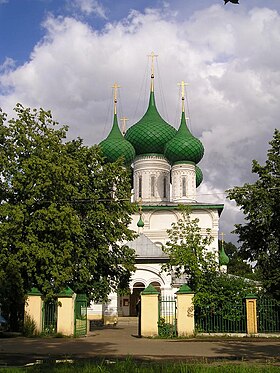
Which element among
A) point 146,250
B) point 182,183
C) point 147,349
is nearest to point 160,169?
point 182,183

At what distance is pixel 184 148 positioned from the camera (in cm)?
4003

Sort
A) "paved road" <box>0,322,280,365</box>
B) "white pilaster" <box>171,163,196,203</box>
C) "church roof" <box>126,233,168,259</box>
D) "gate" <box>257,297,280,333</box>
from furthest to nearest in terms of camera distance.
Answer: "white pilaster" <box>171,163,196,203</box>
"church roof" <box>126,233,168,259</box>
"gate" <box>257,297,280,333</box>
"paved road" <box>0,322,280,365</box>

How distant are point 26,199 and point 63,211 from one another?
183cm

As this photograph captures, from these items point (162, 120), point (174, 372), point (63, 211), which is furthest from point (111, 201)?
point (162, 120)

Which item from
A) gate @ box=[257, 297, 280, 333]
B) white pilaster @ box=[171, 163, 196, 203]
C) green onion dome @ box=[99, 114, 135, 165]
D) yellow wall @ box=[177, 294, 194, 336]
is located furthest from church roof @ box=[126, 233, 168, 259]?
gate @ box=[257, 297, 280, 333]

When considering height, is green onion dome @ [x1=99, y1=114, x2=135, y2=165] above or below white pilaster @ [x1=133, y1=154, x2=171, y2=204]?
above

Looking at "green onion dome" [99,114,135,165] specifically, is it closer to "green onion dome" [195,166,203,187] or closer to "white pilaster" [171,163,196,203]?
"white pilaster" [171,163,196,203]

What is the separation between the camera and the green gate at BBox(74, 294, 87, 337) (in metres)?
19.6

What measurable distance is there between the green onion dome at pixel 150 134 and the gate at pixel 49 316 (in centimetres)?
2297

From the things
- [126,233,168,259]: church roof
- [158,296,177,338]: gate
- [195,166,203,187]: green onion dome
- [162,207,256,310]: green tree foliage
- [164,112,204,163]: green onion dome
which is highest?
[164,112,204,163]: green onion dome

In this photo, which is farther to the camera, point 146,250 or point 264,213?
point 146,250

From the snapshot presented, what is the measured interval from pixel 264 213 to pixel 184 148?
20634 millimetres

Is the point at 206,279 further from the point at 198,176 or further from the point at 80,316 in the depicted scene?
the point at 198,176

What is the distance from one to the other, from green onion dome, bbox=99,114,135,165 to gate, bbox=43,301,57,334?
20.5 metres
